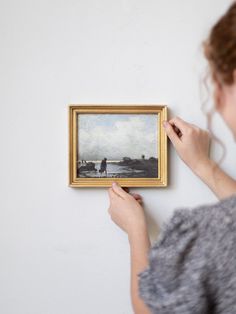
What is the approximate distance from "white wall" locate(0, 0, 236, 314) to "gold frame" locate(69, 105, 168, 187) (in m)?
0.02

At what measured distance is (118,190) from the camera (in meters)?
1.02

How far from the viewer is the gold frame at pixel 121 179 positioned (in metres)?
1.02

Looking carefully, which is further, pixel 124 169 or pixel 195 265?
pixel 124 169

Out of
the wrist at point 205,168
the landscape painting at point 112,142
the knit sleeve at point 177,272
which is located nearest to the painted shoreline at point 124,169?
the landscape painting at point 112,142

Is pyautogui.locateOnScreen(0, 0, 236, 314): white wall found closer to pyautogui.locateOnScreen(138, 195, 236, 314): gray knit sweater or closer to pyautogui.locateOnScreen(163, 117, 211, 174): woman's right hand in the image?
pyautogui.locateOnScreen(163, 117, 211, 174): woman's right hand

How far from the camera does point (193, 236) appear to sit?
2.27 ft

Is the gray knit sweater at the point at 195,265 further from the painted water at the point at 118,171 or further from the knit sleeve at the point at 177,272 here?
the painted water at the point at 118,171

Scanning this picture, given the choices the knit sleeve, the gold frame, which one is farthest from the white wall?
the knit sleeve

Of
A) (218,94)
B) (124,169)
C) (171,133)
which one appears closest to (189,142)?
(171,133)

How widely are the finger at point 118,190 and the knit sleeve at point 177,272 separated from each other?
0.94ft

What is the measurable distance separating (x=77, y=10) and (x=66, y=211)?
51 cm

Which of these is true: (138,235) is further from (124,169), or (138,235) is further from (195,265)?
(195,265)

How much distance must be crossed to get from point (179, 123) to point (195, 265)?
43 centimetres

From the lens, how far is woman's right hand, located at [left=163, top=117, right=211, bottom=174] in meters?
1.00
